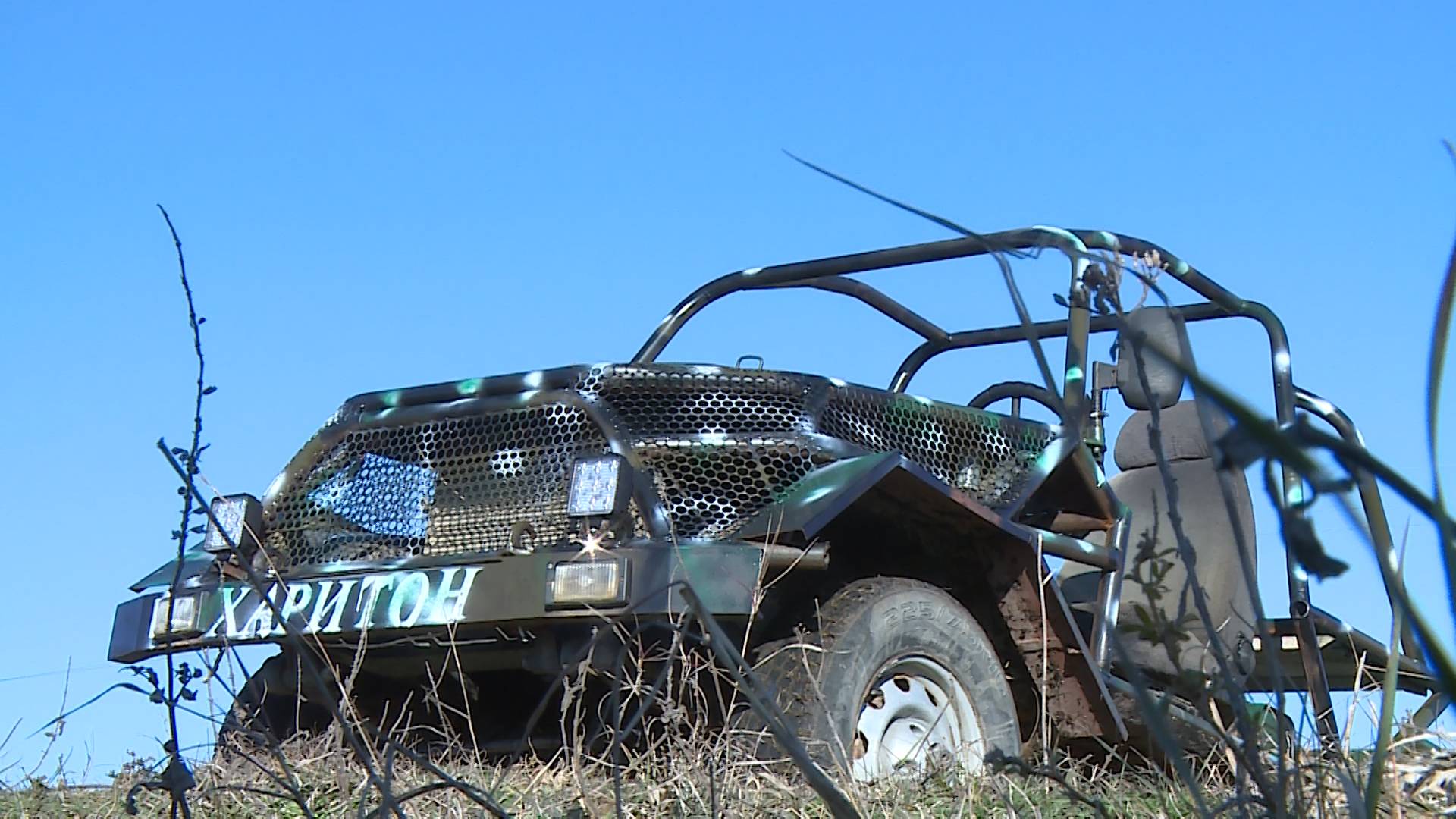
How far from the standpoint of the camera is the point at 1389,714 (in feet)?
3.73

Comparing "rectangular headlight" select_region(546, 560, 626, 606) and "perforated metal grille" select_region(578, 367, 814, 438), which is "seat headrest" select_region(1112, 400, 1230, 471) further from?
"rectangular headlight" select_region(546, 560, 626, 606)

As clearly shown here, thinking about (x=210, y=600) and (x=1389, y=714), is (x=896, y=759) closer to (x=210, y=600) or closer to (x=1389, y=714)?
(x=210, y=600)

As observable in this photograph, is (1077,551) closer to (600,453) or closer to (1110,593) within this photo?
(1110,593)

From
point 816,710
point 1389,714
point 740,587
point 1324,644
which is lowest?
point 1324,644

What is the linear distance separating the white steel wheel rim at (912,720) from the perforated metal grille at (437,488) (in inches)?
30.9

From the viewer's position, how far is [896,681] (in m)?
3.74

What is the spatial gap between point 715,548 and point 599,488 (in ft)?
1.00

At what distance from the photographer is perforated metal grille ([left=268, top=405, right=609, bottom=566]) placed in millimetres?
3881

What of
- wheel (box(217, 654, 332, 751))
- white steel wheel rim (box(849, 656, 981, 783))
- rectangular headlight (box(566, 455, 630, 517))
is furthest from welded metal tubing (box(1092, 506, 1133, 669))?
wheel (box(217, 654, 332, 751))

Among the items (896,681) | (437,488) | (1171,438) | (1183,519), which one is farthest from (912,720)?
(1171,438)

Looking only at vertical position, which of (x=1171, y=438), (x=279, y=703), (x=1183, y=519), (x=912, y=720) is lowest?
(x=279, y=703)

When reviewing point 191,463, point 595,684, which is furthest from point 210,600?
point 191,463

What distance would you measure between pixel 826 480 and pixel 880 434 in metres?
0.55

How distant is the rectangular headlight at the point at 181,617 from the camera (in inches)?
150
